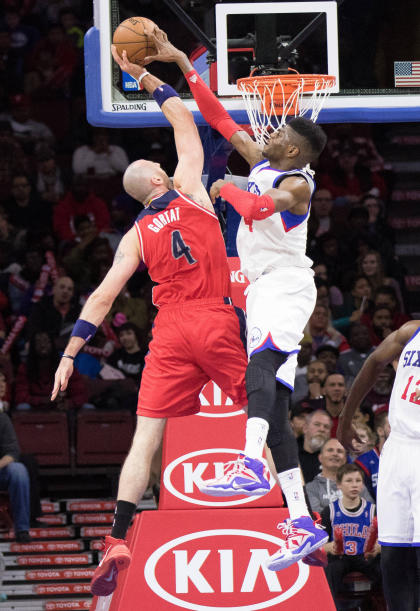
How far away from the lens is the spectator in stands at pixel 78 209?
1361 centimetres

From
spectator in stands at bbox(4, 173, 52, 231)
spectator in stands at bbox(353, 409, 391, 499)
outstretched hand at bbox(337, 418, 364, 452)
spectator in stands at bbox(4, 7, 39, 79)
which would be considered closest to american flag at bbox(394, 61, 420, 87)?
outstretched hand at bbox(337, 418, 364, 452)

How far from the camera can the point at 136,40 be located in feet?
22.4

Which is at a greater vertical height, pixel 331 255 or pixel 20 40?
pixel 20 40

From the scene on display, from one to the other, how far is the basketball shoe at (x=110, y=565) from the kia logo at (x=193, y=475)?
117 cm

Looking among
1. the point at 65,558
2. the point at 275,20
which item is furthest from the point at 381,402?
the point at 275,20

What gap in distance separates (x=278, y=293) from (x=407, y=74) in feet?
7.83

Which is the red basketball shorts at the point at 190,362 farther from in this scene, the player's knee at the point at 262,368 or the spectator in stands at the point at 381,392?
the spectator in stands at the point at 381,392

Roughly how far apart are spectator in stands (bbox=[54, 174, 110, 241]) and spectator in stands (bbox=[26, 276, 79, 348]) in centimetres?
157

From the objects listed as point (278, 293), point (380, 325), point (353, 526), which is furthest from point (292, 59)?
point (380, 325)

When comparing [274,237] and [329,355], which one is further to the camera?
[329,355]

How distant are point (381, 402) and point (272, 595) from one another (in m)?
5.07

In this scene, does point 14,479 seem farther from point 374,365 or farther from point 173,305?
point 374,365

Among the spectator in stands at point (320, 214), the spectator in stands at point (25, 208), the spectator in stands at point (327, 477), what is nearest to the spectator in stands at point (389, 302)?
the spectator in stands at point (320, 214)

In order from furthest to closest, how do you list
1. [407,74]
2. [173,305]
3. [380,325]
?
[380,325] → [407,74] → [173,305]
